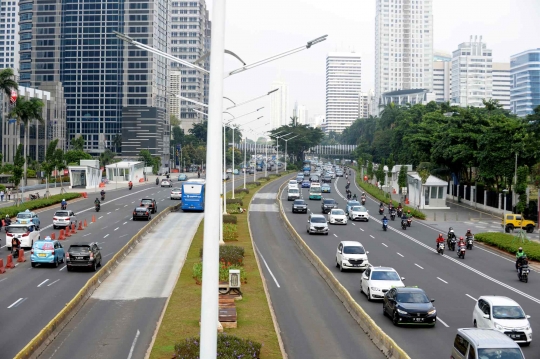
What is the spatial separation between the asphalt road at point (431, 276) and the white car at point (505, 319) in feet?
1.59

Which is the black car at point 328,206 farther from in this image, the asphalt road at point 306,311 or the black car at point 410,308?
the black car at point 410,308

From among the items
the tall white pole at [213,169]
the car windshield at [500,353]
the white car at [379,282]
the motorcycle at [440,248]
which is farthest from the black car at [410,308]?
the motorcycle at [440,248]

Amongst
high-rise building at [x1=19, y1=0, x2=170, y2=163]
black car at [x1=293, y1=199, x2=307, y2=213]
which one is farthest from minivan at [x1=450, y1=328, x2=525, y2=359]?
high-rise building at [x1=19, y1=0, x2=170, y2=163]

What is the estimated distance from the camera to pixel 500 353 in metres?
16.8

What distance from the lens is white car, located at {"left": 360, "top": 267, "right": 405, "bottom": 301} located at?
28.8 m

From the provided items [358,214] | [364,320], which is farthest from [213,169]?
[358,214]

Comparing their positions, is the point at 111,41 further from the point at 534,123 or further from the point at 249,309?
the point at 249,309

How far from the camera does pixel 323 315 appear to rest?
86.8 ft

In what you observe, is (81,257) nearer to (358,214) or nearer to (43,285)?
(43,285)

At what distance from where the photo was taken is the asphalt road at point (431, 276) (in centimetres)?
2322

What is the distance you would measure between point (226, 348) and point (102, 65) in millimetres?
174093

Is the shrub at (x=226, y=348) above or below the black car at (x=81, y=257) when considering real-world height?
above

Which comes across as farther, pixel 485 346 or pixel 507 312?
pixel 507 312

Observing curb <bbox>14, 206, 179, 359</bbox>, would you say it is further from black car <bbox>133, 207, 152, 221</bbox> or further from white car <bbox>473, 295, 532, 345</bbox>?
black car <bbox>133, 207, 152, 221</bbox>
